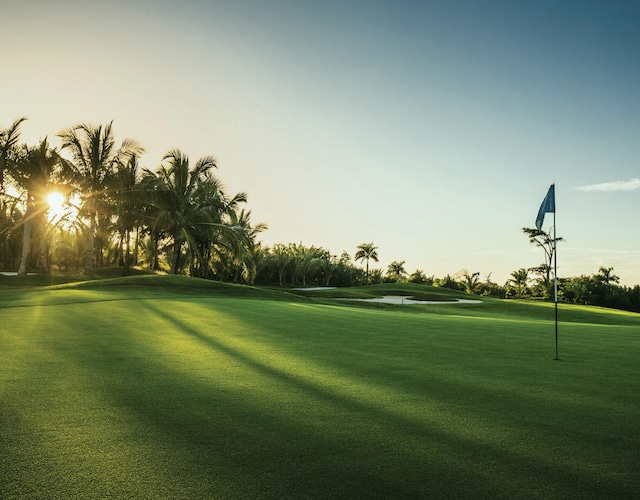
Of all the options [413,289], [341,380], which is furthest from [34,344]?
[413,289]

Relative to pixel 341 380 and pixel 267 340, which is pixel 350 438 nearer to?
pixel 341 380

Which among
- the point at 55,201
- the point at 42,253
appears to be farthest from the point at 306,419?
the point at 42,253

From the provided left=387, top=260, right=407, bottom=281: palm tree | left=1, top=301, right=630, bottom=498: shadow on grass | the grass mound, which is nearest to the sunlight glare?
the grass mound

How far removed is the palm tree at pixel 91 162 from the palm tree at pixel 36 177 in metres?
1.40

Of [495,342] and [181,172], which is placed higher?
[181,172]

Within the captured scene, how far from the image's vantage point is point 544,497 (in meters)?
2.87

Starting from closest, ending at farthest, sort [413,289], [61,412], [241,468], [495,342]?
[241,468]
[61,412]
[495,342]
[413,289]

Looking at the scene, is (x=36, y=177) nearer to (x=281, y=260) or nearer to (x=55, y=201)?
(x=55, y=201)

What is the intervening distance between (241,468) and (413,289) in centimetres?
4402

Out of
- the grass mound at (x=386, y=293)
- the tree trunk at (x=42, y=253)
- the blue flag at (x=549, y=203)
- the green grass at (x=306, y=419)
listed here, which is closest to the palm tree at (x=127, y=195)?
the tree trunk at (x=42, y=253)

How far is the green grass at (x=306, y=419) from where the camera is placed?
297 centimetres

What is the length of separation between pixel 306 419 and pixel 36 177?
115ft

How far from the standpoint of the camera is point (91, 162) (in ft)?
104

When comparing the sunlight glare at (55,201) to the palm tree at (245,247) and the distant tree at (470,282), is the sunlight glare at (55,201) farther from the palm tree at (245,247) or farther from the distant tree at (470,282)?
the distant tree at (470,282)
